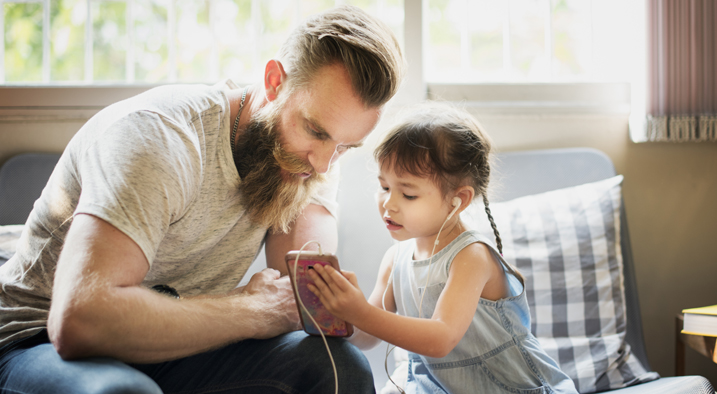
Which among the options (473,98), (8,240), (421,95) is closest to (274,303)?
(8,240)

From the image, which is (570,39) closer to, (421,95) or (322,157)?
(421,95)

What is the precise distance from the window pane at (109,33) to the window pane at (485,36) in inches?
63.3

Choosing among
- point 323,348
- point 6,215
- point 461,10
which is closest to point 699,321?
point 323,348

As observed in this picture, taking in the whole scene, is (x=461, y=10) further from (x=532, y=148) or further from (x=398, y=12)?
(x=532, y=148)

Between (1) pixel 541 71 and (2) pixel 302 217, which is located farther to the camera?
(1) pixel 541 71

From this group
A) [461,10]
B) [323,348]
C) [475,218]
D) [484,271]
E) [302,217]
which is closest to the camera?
[323,348]

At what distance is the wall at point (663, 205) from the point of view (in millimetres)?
2023

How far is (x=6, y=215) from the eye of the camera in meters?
1.80

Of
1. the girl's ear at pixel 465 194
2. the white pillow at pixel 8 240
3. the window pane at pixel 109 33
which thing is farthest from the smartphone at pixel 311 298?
the window pane at pixel 109 33

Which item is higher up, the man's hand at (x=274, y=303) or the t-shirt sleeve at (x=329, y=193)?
the t-shirt sleeve at (x=329, y=193)

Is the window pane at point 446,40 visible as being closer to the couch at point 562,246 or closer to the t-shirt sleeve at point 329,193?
the couch at point 562,246

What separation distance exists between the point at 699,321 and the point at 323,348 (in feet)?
→ 3.71

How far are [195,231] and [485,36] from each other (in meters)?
1.65

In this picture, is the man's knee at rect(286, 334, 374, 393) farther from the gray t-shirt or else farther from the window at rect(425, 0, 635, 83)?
the window at rect(425, 0, 635, 83)
